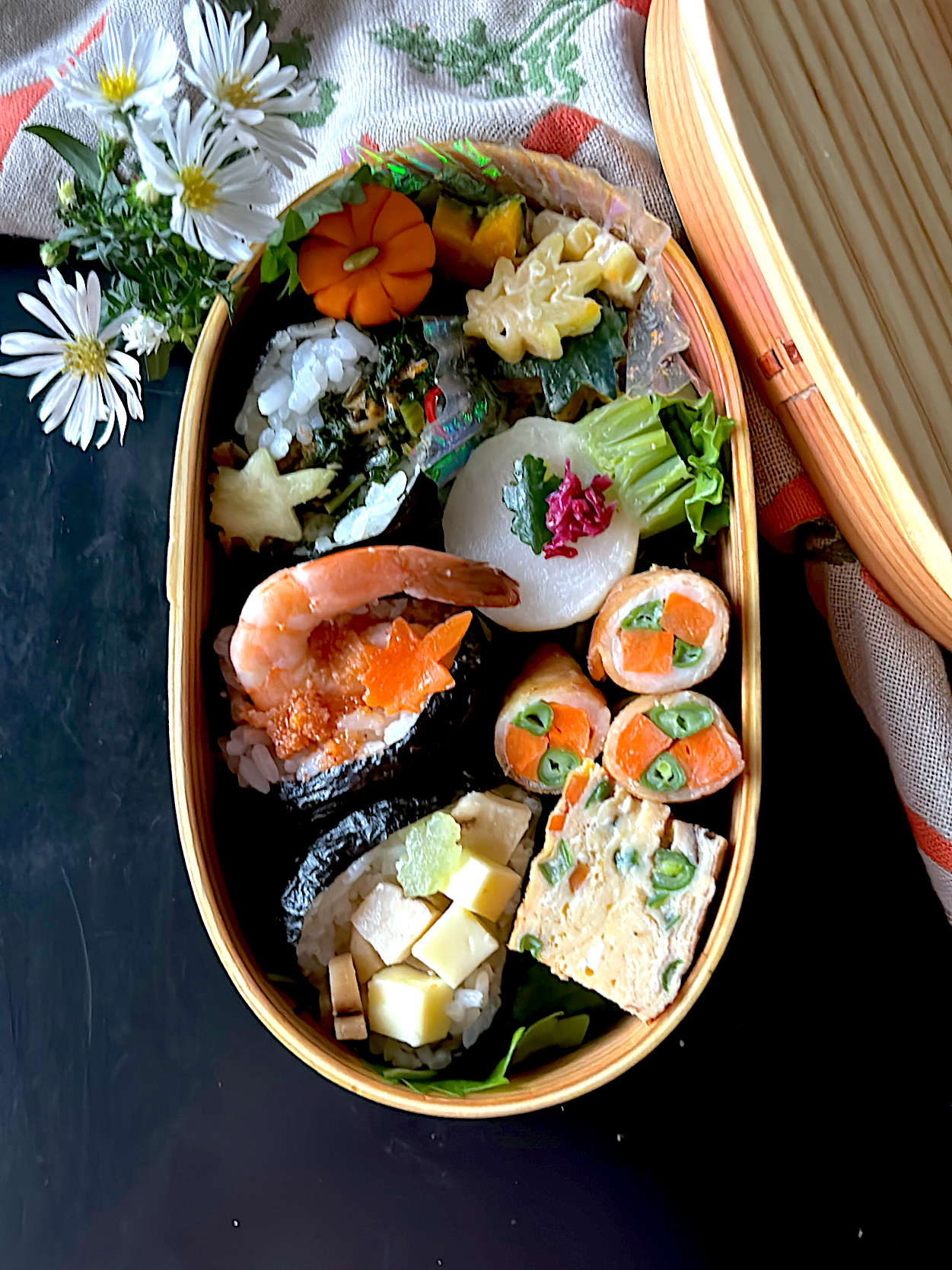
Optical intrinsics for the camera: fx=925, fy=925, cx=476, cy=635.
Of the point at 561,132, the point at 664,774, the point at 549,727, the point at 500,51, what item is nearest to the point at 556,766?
the point at 549,727

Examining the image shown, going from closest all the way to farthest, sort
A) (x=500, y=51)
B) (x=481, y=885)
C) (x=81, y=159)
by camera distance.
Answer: (x=81, y=159) < (x=481, y=885) < (x=500, y=51)

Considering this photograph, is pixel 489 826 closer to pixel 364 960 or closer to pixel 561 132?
pixel 364 960

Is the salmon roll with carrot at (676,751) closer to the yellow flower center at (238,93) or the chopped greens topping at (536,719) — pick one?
the chopped greens topping at (536,719)

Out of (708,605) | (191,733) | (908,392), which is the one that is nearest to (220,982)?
(191,733)

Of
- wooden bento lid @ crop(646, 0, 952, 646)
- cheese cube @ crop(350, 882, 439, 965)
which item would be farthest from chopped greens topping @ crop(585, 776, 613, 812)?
wooden bento lid @ crop(646, 0, 952, 646)

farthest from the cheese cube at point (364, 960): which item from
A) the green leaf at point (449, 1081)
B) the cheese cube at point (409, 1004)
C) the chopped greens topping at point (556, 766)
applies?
the chopped greens topping at point (556, 766)

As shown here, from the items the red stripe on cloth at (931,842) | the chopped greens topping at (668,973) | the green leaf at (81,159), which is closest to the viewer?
the green leaf at (81,159)

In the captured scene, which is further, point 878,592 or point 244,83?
point 878,592
